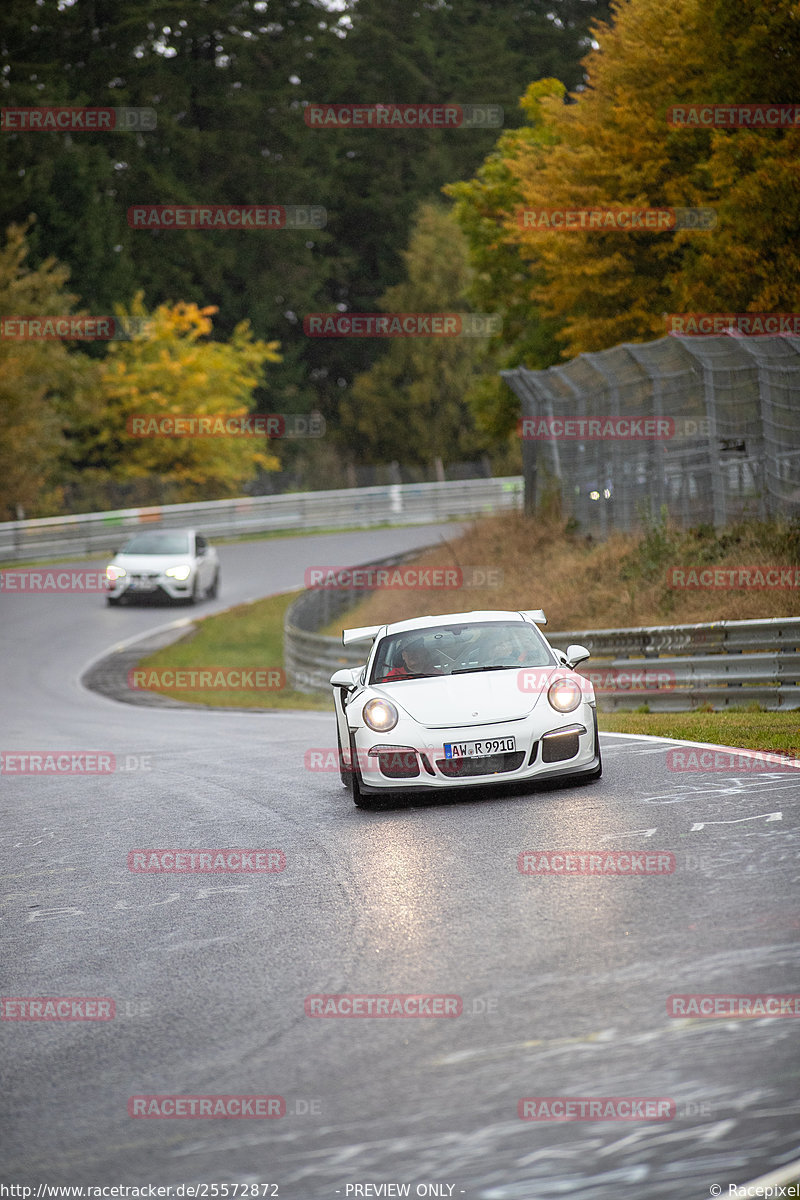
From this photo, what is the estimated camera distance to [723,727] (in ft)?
43.0

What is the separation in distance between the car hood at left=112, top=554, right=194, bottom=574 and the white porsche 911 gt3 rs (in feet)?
73.9

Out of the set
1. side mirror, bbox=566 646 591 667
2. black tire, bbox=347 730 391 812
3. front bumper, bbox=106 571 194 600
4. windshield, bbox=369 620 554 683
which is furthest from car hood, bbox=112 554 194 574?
black tire, bbox=347 730 391 812

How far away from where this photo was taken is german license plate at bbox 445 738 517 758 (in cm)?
1002

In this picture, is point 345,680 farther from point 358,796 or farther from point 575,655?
point 575,655

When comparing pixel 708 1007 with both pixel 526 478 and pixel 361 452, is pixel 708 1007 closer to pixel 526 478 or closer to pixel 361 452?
pixel 526 478

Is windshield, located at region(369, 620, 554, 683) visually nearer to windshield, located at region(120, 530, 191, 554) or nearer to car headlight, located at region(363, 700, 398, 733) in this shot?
car headlight, located at region(363, 700, 398, 733)

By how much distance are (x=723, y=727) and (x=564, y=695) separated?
3.21m

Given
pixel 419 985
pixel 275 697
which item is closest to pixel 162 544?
pixel 275 697

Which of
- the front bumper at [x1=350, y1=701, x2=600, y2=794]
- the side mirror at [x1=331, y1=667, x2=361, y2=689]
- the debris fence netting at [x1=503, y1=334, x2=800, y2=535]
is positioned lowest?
the front bumper at [x1=350, y1=701, x2=600, y2=794]

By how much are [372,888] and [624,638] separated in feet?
33.6

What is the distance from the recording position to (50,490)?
51.7m

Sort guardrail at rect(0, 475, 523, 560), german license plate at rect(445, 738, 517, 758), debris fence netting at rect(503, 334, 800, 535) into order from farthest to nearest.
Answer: guardrail at rect(0, 475, 523, 560) → debris fence netting at rect(503, 334, 800, 535) → german license plate at rect(445, 738, 517, 758)

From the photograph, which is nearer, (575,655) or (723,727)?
(575,655)

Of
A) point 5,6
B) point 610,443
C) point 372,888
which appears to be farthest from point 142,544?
point 5,6
